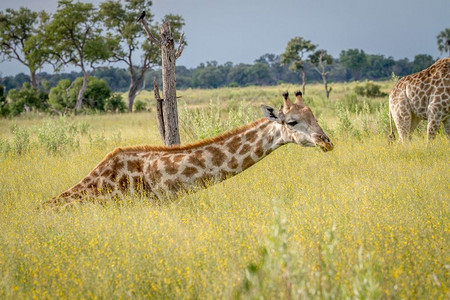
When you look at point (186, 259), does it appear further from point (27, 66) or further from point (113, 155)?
point (27, 66)

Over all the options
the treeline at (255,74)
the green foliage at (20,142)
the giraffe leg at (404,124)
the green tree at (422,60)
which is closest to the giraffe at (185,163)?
the giraffe leg at (404,124)

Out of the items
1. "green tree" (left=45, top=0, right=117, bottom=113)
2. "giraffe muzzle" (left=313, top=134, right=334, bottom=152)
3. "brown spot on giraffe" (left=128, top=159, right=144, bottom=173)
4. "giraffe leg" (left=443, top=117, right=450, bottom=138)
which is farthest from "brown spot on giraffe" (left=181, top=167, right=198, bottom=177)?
"green tree" (left=45, top=0, right=117, bottom=113)

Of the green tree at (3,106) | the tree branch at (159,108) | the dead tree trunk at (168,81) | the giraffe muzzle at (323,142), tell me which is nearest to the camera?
the giraffe muzzle at (323,142)

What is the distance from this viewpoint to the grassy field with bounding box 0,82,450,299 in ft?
10.8

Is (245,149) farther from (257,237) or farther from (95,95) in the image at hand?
(95,95)

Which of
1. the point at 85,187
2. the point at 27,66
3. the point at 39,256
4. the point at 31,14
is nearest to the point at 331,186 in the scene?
the point at 85,187

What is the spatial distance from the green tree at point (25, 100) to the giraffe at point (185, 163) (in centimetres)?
2901

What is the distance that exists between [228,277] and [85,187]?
324cm

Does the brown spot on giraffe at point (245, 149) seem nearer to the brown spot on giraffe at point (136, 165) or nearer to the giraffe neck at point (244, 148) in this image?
the giraffe neck at point (244, 148)

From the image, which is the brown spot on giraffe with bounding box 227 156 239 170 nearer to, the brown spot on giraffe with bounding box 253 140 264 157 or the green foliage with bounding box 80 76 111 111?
the brown spot on giraffe with bounding box 253 140 264 157

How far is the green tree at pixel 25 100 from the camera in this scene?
31.7m

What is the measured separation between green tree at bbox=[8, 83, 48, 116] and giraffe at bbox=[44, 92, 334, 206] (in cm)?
2901

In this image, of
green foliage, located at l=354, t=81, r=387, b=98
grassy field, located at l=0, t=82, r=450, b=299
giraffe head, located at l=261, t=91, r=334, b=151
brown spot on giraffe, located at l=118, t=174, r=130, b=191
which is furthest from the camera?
green foliage, located at l=354, t=81, r=387, b=98

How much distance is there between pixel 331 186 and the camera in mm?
6750
